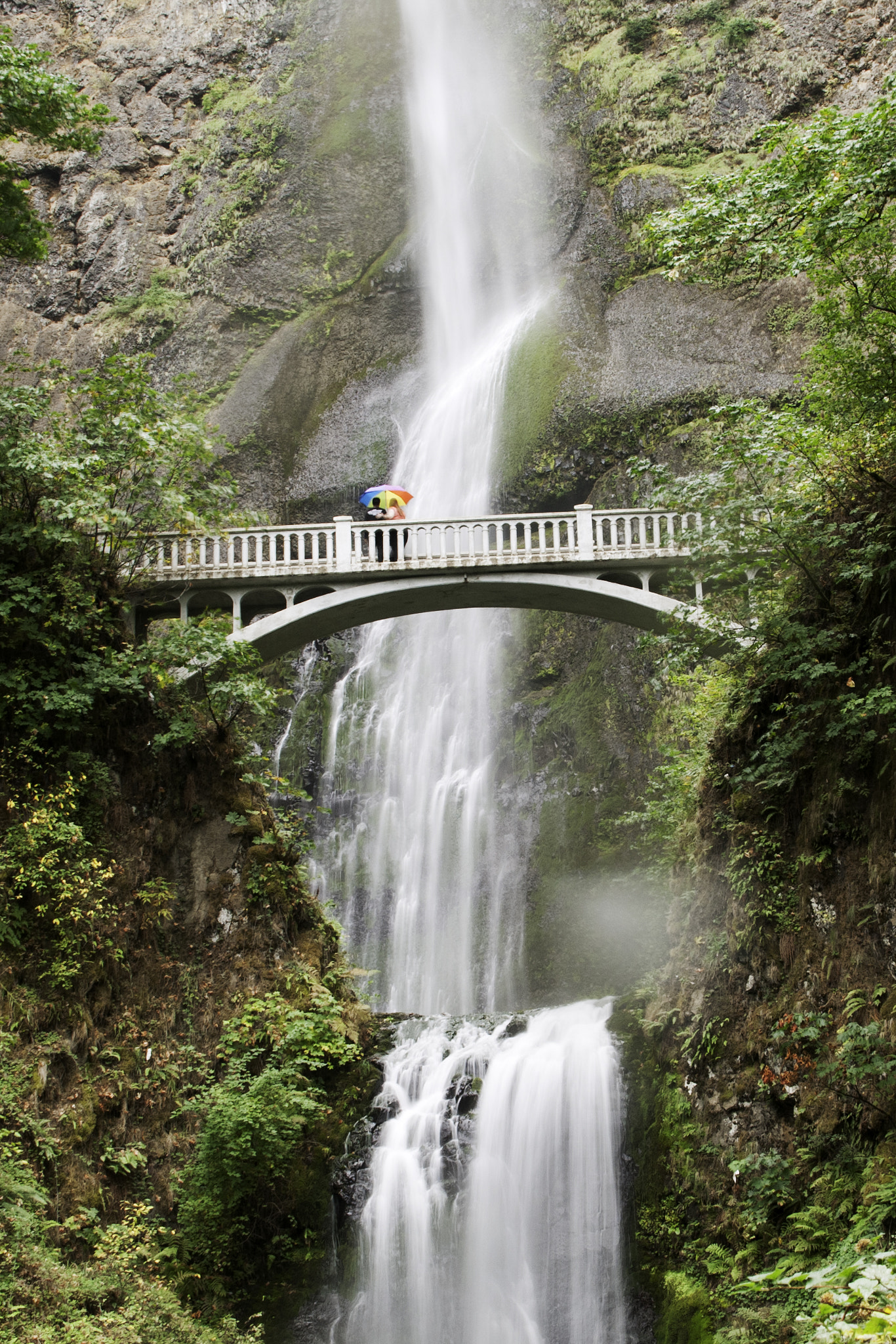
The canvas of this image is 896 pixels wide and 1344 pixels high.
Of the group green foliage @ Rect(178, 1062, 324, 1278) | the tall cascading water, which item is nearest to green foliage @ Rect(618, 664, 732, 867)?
the tall cascading water

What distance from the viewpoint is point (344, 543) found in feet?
47.2

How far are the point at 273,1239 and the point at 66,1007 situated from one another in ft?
10.3

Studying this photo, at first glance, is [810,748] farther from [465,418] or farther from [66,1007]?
[465,418]

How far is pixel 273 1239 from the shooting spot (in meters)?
10.4

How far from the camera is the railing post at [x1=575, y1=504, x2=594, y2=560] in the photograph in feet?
46.1

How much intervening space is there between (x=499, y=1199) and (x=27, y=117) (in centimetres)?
1319

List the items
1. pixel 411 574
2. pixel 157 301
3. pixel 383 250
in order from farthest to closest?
pixel 383 250, pixel 157 301, pixel 411 574

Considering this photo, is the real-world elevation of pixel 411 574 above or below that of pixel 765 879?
above

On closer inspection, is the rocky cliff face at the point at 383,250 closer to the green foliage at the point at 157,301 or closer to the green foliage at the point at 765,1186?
the green foliage at the point at 157,301

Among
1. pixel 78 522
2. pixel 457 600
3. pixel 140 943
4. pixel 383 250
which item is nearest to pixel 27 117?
pixel 78 522

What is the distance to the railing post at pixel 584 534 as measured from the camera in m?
14.1

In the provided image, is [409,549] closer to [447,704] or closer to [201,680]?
[201,680]

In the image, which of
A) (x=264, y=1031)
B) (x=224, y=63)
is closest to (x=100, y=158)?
(x=224, y=63)

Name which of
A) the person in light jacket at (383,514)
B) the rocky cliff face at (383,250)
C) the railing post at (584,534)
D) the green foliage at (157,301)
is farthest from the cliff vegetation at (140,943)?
the green foliage at (157,301)
